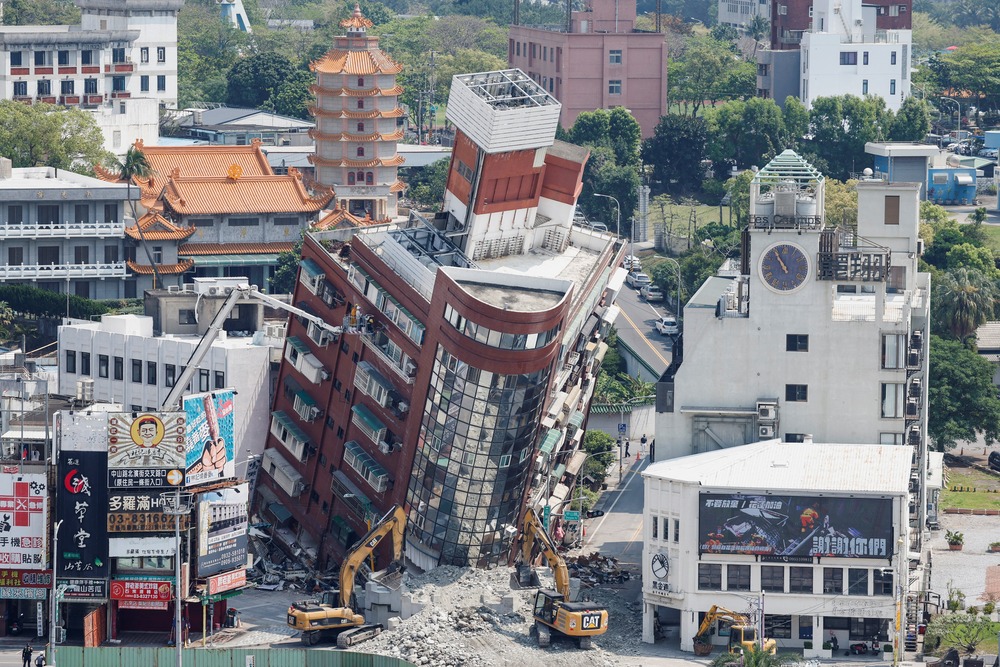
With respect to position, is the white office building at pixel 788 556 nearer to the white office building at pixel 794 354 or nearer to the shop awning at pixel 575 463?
the white office building at pixel 794 354

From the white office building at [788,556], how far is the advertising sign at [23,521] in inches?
1280

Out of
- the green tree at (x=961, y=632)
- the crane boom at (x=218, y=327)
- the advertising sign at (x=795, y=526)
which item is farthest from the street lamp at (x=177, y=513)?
the green tree at (x=961, y=632)

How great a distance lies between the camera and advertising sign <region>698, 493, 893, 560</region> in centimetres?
13875

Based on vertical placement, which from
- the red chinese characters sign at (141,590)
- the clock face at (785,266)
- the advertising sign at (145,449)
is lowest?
the red chinese characters sign at (141,590)

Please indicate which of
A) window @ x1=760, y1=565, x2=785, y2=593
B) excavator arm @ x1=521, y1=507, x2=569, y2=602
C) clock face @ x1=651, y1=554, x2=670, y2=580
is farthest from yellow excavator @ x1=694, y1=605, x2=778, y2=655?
excavator arm @ x1=521, y1=507, x2=569, y2=602

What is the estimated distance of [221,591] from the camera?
141750 millimetres

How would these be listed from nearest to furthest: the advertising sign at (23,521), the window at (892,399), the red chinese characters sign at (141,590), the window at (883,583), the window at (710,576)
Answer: the window at (883,583)
the window at (710,576)
the red chinese characters sign at (141,590)
the advertising sign at (23,521)
the window at (892,399)

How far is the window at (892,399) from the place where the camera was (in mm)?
148500

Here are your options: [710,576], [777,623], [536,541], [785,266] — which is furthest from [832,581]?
[785,266]

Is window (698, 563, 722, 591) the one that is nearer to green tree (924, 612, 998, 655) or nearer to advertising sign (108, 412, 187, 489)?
green tree (924, 612, 998, 655)

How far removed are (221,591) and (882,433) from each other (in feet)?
125

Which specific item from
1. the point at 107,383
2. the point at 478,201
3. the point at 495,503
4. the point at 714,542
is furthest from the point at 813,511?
the point at 107,383

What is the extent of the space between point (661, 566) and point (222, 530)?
23687 millimetres

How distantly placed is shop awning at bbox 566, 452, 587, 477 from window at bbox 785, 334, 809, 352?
25.1 metres
